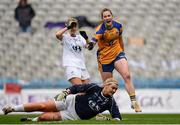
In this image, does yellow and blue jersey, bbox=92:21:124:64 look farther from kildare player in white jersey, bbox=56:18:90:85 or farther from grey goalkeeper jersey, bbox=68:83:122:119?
grey goalkeeper jersey, bbox=68:83:122:119

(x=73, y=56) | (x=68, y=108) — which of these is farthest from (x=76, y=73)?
(x=68, y=108)

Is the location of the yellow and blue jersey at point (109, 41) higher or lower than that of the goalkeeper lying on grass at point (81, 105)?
higher

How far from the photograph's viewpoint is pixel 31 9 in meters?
23.6

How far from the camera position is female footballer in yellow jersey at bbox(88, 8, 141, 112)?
12.6 m

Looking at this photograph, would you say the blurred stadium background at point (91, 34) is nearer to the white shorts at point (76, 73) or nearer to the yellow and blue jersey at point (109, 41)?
the white shorts at point (76, 73)

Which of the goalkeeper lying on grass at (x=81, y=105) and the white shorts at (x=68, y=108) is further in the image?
the white shorts at (x=68, y=108)

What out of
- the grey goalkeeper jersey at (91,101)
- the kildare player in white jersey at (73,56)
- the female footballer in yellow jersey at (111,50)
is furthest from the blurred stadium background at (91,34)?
the grey goalkeeper jersey at (91,101)

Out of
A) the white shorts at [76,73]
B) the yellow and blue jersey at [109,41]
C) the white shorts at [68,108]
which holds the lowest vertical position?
the white shorts at [68,108]

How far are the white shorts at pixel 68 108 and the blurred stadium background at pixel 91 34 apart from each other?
8.97 metres

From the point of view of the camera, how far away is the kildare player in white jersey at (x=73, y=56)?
43.4 feet

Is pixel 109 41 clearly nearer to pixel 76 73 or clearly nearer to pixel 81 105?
pixel 76 73

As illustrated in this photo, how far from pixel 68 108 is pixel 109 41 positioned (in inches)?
89.0

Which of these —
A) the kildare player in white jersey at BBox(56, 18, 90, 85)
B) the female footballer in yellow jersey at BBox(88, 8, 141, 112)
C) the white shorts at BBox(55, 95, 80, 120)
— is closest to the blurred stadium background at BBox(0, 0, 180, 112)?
the kildare player in white jersey at BBox(56, 18, 90, 85)

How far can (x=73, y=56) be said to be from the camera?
13.4m
